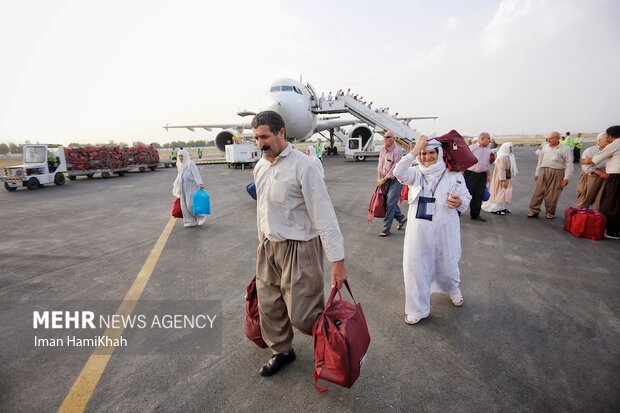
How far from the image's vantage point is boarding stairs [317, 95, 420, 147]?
62.2ft

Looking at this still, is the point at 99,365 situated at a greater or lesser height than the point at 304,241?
lesser

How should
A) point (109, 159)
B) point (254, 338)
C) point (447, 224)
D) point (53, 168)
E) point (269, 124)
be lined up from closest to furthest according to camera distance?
1. point (269, 124)
2. point (254, 338)
3. point (447, 224)
4. point (53, 168)
5. point (109, 159)

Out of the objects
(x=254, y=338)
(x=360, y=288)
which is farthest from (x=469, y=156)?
(x=254, y=338)

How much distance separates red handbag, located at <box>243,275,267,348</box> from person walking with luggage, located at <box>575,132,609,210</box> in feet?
22.1

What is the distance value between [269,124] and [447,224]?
2039 millimetres

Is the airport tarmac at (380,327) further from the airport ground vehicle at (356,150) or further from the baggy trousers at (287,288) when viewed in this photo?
the airport ground vehicle at (356,150)

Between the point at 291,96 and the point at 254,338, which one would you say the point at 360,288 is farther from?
the point at 291,96

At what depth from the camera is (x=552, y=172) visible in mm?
6312

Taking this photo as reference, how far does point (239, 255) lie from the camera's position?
479 cm

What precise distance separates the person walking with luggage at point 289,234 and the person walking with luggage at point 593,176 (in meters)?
6.31

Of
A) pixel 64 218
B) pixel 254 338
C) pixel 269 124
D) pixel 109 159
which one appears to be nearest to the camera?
pixel 269 124

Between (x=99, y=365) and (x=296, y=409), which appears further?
(x=99, y=365)

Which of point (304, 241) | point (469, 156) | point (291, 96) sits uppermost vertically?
point (291, 96)

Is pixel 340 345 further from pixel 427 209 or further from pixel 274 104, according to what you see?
pixel 274 104
